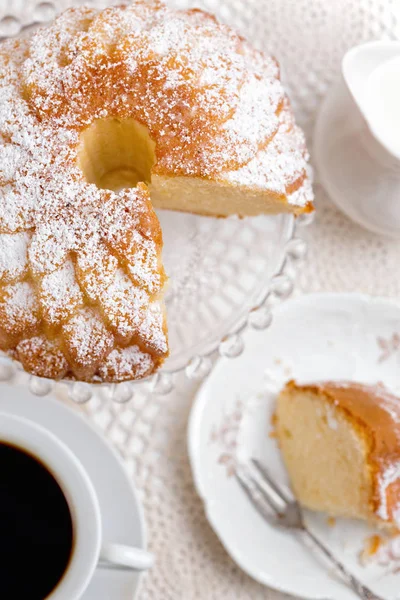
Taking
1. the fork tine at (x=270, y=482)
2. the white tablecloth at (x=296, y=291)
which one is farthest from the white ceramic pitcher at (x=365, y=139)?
the fork tine at (x=270, y=482)

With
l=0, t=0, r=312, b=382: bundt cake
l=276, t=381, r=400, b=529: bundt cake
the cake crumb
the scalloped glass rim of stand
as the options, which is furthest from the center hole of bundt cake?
the cake crumb

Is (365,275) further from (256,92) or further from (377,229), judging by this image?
(256,92)

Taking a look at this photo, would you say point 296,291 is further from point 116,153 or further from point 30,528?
point 30,528

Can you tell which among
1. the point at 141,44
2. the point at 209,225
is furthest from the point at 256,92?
the point at 209,225

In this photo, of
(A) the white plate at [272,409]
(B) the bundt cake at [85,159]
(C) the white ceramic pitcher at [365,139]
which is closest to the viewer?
(B) the bundt cake at [85,159]

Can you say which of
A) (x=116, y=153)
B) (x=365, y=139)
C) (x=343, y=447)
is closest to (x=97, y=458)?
(x=343, y=447)

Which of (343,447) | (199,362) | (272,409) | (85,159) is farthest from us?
(272,409)

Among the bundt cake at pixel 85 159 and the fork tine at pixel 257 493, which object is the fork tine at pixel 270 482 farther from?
the bundt cake at pixel 85 159
